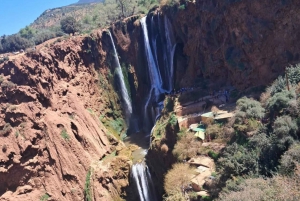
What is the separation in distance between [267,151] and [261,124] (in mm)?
3887

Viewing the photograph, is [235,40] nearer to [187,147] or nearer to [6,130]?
[187,147]

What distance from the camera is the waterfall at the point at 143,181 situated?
28156mm

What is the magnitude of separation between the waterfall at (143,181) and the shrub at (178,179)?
5896 millimetres

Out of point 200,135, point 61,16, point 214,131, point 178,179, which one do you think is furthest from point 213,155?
point 61,16

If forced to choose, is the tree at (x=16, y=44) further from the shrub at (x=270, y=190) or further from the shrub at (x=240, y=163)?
the shrub at (x=270, y=190)

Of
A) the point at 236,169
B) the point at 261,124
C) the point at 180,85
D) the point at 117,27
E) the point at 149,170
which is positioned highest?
the point at 117,27

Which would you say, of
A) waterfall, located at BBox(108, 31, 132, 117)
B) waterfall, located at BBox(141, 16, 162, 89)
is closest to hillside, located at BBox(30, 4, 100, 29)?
waterfall, located at BBox(108, 31, 132, 117)

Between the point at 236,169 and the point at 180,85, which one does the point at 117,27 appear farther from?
the point at 236,169

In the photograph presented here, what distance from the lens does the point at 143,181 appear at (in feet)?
93.7

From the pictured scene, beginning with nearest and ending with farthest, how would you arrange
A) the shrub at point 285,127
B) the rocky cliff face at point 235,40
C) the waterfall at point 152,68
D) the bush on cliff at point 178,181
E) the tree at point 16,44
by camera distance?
1. the shrub at point 285,127
2. the bush on cliff at point 178,181
3. the rocky cliff face at point 235,40
4. the waterfall at point 152,68
5. the tree at point 16,44

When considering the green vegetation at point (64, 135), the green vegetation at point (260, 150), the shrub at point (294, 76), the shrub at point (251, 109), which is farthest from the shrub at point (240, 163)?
the green vegetation at point (64, 135)

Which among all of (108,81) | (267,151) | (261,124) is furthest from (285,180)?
(108,81)

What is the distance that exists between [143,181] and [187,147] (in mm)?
6378

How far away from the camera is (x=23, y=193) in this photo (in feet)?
91.1
